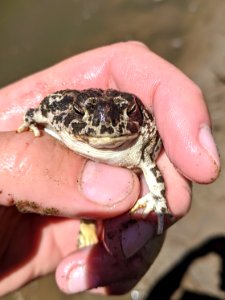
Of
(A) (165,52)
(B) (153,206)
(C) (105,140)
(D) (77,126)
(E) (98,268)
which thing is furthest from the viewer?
(A) (165,52)

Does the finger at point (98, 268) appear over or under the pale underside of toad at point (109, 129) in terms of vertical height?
under

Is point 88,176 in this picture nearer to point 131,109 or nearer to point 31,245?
point 131,109

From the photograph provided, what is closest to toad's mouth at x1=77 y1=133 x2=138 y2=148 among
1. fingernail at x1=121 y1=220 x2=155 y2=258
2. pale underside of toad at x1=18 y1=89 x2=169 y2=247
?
pale underside of toad at x1=18 y1=89 x2=169 y2=247

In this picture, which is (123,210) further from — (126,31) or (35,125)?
(126,31)

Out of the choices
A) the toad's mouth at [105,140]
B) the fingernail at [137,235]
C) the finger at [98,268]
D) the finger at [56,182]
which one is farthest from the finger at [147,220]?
the toad's mouth at [105,140]

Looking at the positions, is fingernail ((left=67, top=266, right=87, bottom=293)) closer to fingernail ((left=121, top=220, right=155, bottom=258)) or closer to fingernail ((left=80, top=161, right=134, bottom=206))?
fingernail ((left=121, top=220, right=155, bottom=258))

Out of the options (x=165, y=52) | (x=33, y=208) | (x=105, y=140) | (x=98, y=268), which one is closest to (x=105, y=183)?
(x=105, y=140)

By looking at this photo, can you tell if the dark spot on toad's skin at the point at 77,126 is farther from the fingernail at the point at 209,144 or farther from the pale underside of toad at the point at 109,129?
the fingernail at the point at 209,144

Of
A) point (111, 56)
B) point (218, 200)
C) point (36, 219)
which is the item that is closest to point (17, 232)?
point (36, 219)
